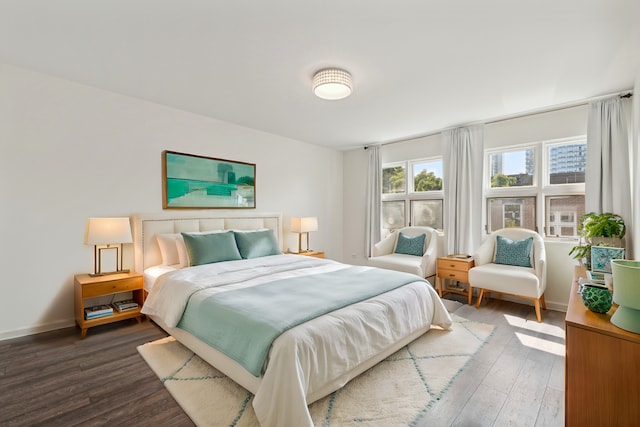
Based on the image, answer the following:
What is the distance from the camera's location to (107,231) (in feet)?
9.70

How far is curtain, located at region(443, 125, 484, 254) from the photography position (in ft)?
13.9

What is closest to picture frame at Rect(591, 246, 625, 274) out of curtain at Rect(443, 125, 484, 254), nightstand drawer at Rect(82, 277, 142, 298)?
curtain at Rect(443, 125, 484, 254)

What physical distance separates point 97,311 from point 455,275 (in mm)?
4216

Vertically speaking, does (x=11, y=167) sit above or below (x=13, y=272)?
above

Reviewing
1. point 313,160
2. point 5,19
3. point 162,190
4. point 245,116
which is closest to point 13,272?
point 162,190

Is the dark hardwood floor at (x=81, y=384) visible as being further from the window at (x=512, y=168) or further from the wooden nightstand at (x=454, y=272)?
the window at (x=512, y=168)

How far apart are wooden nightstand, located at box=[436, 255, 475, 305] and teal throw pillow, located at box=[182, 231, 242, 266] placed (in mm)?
2785

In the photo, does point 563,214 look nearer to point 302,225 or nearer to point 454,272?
point 454,272

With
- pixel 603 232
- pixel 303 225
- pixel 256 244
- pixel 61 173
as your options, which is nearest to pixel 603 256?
pixel 603 232

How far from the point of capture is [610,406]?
4.25 feet

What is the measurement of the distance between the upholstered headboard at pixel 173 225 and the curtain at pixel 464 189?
2864 millimetres

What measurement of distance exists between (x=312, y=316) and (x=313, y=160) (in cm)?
404

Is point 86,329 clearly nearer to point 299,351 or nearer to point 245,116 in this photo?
point 299,351

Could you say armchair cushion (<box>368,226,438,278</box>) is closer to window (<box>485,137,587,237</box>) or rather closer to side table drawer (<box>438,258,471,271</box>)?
side table drawer (<box>438,258,471,271</box>)
